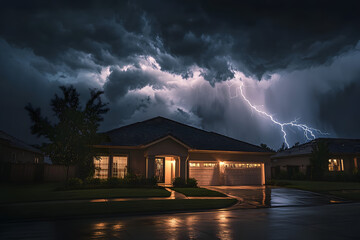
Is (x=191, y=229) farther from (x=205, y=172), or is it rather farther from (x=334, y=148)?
(x=334, y=148)

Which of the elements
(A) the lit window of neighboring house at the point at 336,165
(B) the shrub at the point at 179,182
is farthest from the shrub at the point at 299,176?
(B) the shrub at the point at 179,182

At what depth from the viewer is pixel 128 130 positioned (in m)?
29.0

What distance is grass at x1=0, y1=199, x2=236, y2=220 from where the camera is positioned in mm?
11820

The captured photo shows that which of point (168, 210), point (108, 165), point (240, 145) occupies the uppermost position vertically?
point (240, 145)

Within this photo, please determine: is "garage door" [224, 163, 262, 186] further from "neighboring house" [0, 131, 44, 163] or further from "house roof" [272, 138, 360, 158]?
"neighboring house" [0, 131, 44, 163]

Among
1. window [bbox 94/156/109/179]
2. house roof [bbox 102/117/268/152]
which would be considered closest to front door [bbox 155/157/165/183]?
house roof [bbox 102/117/268/152]

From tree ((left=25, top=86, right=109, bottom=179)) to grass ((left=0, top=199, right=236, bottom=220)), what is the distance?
7.20 m

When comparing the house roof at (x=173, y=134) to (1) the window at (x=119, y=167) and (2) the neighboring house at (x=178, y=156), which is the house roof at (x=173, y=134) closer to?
(2) the neighboring house at (x=178, y=156)

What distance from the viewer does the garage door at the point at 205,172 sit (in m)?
27.7

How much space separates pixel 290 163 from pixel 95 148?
31.5m

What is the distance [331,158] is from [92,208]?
120 ft

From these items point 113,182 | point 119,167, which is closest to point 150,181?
point 113,182

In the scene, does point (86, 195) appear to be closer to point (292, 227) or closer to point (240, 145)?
point (292, 227)

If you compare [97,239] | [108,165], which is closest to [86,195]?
[108,165]
